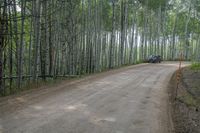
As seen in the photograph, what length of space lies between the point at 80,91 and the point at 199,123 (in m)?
5.90

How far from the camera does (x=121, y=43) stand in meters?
36.0

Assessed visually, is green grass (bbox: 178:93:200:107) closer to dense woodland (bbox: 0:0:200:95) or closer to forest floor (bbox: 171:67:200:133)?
forest floor (bbox: 171:67:200:133)

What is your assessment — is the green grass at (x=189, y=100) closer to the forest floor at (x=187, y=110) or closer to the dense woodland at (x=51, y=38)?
the forest floor at (x=187, y=110)

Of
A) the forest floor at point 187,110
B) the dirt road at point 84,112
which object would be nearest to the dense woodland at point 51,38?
the dirt road at point 84,112

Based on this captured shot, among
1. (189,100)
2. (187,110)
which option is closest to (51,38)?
(189,100)

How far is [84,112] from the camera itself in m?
9.88

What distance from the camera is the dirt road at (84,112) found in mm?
8062

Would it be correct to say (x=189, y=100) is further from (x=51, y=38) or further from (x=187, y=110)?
(x=51, y=38)

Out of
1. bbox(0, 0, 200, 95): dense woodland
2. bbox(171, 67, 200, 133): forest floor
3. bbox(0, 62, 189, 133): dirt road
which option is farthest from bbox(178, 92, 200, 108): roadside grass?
bbox(0, 0, 200, 95): dense woodland

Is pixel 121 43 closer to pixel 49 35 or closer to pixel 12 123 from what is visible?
pixel 49 35

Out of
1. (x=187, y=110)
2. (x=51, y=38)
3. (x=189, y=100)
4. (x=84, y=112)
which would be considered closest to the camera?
(x=84, y=112)

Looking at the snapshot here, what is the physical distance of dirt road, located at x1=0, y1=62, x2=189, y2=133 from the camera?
8062mm

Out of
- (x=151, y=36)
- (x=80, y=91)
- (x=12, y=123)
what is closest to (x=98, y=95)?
(x=80, y=91)

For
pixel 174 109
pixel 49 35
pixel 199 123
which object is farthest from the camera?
pixel 49 35
